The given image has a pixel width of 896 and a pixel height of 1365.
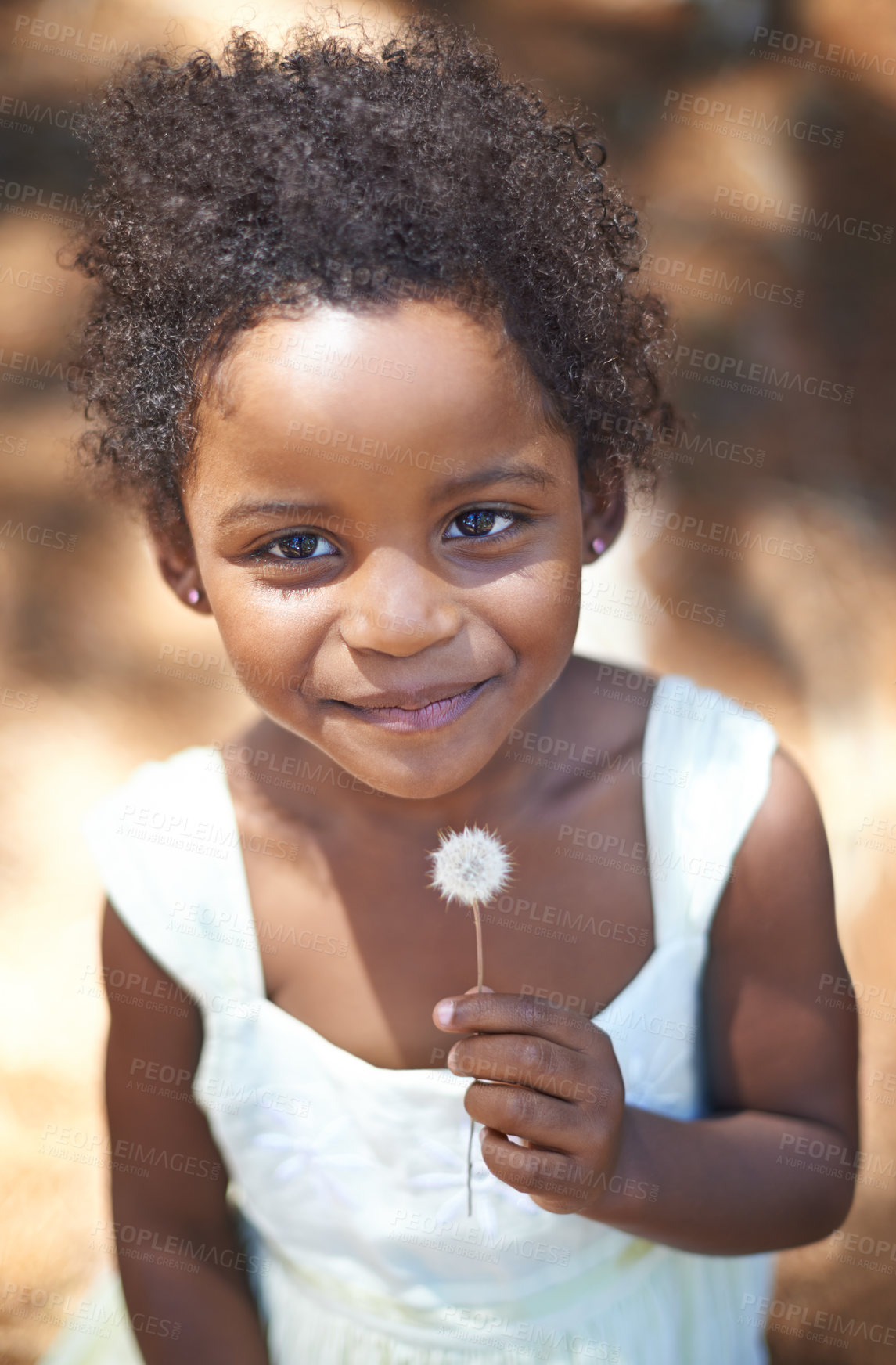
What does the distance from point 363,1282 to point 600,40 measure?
190 centimetres

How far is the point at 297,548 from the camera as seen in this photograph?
30.8 inches

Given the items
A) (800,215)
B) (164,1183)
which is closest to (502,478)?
(164,1183)

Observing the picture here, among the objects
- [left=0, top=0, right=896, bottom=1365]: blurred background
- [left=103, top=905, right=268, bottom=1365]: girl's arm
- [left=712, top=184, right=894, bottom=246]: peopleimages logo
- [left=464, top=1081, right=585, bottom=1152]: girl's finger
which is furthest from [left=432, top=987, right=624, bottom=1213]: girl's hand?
[left=712, top=184, right=894, bottom=246]: peopleimages logo

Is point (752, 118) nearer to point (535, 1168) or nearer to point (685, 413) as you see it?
point (685, 413)

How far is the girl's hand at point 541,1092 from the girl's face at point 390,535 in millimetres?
179

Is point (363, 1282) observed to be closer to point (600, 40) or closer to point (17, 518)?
point (17, 518)

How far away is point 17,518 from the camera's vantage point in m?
1.96

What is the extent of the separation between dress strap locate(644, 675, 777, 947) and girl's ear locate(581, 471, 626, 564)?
19 cm

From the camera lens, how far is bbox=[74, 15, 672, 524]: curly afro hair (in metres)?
0.74

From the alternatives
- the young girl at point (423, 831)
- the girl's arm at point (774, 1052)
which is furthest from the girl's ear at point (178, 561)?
the girl's arm at point (774, 1052)

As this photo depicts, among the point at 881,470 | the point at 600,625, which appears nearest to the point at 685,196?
the point at 881,470

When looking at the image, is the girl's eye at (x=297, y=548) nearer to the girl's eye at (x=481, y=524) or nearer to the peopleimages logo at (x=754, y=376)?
the girl's eye at (x=481, y=524)

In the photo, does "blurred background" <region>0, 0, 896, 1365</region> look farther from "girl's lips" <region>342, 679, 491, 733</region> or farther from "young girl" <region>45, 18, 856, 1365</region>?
"girl's lips" <region>342, 679, 491, 733</region>

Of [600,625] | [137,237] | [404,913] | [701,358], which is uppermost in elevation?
[701,358]
